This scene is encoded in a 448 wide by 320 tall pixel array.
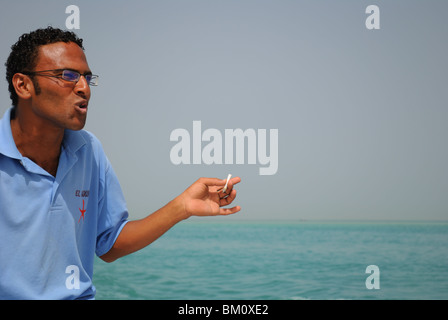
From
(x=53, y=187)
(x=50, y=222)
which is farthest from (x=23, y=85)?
(x=50, y=222)

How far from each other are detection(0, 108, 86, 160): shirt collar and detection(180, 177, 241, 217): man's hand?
1.56ft

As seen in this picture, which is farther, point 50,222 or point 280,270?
point 280,270

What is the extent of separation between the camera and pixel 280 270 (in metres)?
20.5

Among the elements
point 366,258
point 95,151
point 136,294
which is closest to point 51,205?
point 95,151

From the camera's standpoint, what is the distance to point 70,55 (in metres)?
1.73

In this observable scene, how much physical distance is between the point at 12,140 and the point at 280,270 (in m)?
19.7

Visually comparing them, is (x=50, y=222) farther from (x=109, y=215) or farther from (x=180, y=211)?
(x=180, y=211)

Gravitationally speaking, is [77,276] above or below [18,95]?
below

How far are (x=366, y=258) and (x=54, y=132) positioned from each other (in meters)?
23.8

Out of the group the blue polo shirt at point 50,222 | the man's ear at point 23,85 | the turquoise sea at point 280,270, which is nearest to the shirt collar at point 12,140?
the blue polo shirt at point 50,222

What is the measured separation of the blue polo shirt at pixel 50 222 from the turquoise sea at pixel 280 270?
11.5m

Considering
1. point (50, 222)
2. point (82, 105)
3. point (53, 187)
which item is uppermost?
point (82, 105)
